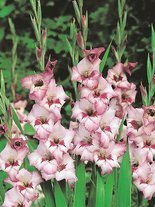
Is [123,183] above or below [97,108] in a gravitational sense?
below

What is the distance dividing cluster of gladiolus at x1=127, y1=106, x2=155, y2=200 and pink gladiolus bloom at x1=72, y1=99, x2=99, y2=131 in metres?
0.17

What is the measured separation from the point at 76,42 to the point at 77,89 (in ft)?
0.86

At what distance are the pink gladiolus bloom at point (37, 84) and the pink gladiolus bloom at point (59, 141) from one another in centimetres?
12

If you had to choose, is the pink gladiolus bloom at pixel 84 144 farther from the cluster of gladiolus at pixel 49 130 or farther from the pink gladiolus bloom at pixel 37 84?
the pink gladiolus bloom at pixel 37 84

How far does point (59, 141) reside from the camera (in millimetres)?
2344

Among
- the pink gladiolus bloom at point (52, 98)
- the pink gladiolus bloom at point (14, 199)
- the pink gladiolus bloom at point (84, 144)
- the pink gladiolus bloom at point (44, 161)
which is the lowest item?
the pink gladiolus bloom at point (14, 199)

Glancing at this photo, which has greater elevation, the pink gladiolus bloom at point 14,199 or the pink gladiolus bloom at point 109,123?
the pink gladiolus bloom at point 109,123

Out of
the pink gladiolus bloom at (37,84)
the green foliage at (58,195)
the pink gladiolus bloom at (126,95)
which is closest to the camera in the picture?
the pink gladiolus bloom at (37,84)

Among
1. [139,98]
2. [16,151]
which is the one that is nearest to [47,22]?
[139,98]

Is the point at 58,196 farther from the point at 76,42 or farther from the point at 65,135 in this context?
Result: the point at 76,42

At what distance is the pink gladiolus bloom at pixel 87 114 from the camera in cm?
231

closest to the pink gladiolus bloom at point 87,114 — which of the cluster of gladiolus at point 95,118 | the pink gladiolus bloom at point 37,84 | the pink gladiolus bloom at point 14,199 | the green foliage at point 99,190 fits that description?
the cluster of gladiolus at point 95,118

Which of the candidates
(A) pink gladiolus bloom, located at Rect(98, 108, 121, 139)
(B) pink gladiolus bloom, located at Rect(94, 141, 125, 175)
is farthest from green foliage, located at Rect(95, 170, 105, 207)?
(A) pink gladiolus bloom, located at Rect(98, 108, 121, 139)

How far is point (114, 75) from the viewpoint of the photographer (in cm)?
257
